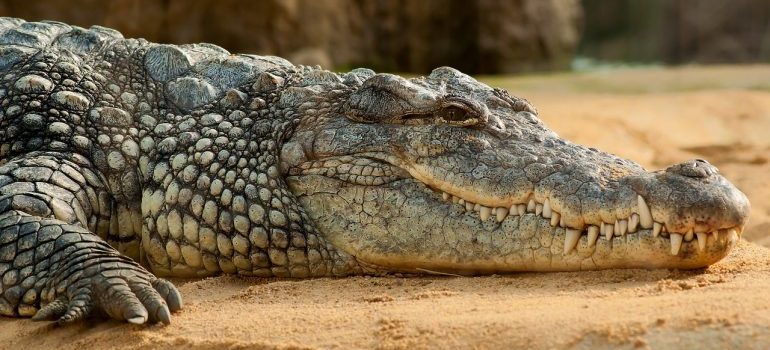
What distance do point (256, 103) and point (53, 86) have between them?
3.02ft

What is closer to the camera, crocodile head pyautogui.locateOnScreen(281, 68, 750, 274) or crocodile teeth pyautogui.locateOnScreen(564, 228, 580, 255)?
crocodile head pyautogui.locateOnScreen(281, 68, 750, 274)

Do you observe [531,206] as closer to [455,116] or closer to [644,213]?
[644,213]

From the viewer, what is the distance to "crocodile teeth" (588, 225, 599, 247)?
3726 millimetres

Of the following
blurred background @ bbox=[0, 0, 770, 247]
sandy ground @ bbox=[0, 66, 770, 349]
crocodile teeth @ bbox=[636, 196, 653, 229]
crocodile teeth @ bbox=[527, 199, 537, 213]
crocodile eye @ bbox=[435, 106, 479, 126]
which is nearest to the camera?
sandy ground @ bbox=[0, 66, 770, 349]

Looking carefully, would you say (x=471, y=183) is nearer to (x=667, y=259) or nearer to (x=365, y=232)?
(x=365, y=232)

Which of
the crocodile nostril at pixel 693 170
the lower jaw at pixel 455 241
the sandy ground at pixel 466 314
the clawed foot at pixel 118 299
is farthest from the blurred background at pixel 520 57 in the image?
the clawed foot at pixel 118 299

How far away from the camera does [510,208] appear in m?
3.92

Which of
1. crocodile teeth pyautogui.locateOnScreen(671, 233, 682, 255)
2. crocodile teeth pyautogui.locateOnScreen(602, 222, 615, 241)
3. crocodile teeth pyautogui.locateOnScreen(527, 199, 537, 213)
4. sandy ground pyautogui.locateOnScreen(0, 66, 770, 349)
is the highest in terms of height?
crocodile teeth pyautogui.locateOnScreen(527, 199, 537, 213)

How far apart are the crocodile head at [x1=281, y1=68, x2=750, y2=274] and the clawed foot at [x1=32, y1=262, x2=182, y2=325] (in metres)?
0.82

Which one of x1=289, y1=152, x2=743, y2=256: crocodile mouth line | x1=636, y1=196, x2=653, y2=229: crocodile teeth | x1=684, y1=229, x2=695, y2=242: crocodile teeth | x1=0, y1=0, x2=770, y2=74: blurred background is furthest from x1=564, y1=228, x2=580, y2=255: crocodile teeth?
x1=0, y1=0, x2=770, y2=74: blurred background

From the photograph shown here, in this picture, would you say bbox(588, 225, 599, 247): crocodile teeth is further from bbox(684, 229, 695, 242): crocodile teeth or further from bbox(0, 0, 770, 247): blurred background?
bbox(0, 0, 770, 247): blurred background

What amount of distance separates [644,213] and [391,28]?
37.3 ft

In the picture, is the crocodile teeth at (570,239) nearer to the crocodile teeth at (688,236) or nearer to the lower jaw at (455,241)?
the lower jaw at (455,241)

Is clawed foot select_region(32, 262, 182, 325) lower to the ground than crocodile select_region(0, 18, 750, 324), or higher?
lower
